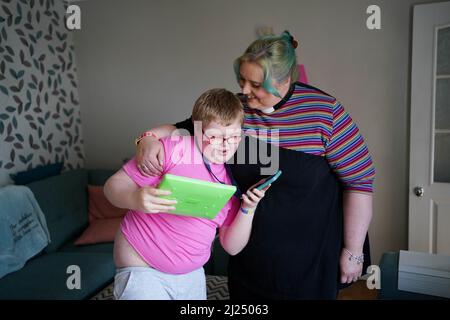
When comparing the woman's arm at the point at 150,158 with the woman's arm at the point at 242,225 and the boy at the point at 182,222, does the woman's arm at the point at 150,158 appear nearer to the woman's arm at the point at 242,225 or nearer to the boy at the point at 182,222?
the boy at the point at 182,222

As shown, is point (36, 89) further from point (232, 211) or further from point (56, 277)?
point (232, 211)

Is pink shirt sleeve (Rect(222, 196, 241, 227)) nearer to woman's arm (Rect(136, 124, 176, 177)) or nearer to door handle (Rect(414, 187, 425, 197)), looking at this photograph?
woman's arm (Rect(136, 124, 176, 177))

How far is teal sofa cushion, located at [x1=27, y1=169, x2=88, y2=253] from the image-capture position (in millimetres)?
2342

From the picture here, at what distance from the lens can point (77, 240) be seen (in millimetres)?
2424

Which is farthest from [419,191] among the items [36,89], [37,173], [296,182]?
[36,89]

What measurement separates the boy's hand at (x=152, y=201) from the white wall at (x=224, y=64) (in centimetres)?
190

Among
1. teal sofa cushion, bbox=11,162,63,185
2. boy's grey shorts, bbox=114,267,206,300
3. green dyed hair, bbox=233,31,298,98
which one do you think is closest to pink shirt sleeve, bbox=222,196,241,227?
boy's grey shorts, bbox=114,267,206,300

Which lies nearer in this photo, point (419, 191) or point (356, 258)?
point (356, 258)

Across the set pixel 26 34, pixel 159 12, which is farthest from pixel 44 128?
pixel 159 12

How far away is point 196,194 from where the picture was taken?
80 cm

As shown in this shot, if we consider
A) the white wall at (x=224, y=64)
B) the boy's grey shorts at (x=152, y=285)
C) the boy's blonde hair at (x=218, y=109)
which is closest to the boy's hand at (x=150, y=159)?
the boy's blonde hair at (x=218, y=109)

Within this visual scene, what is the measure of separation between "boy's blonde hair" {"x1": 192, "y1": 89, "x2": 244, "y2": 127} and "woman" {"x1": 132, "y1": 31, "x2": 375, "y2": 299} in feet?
0.34

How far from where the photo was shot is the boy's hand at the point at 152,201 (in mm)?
782

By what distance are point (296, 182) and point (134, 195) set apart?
0.40 meters
